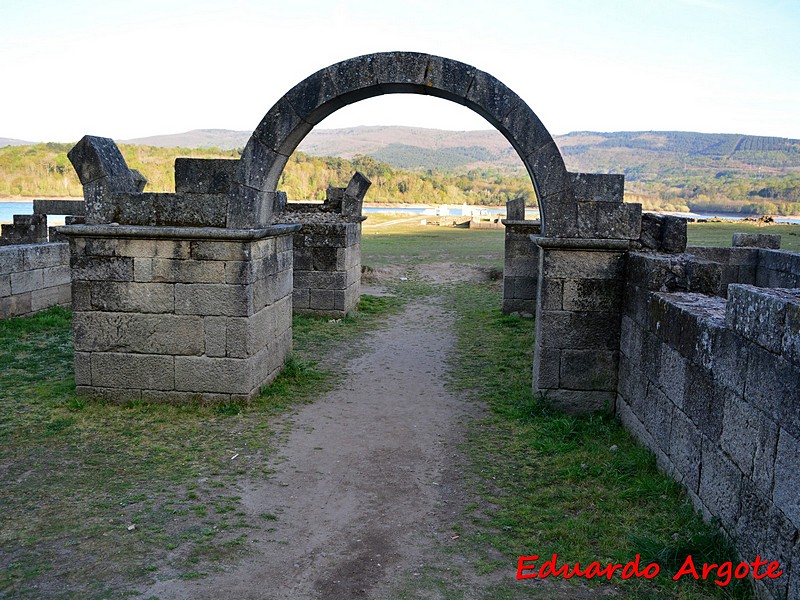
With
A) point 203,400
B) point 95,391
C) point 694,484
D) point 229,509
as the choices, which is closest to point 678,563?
point 694,484

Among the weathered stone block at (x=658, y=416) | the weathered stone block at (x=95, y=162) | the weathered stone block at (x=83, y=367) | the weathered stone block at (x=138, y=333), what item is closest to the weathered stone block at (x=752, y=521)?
the weathered stone block at (x=658, y=416)

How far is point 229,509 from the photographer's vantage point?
4.89 metres

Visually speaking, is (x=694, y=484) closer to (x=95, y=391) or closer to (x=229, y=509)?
(x=229, y=509)

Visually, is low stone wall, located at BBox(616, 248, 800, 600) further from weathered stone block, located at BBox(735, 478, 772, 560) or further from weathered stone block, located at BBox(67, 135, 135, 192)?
weathered stone block, located at BBox(67, 135, 135, 192)

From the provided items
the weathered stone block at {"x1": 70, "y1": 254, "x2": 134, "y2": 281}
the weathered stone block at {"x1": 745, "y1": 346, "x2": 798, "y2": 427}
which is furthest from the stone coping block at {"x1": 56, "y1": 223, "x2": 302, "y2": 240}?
the weathered stone block at {"x1": 745, "y1": 346, "x2": 798, "y2": 427}

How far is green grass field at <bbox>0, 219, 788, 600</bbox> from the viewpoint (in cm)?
408

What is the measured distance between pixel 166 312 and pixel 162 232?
33.1 inches

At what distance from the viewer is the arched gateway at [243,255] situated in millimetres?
6875

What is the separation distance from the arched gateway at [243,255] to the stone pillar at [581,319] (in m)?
0.01

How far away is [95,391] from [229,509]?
324 centimetres

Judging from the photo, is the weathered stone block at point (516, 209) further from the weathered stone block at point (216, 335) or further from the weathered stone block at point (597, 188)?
the weathered stone block at point (216, 335)

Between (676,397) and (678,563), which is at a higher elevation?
(676,397)

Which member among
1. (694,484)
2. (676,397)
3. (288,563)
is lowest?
(288,563)

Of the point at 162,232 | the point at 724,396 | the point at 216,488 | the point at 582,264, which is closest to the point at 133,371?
the point at 162,232
